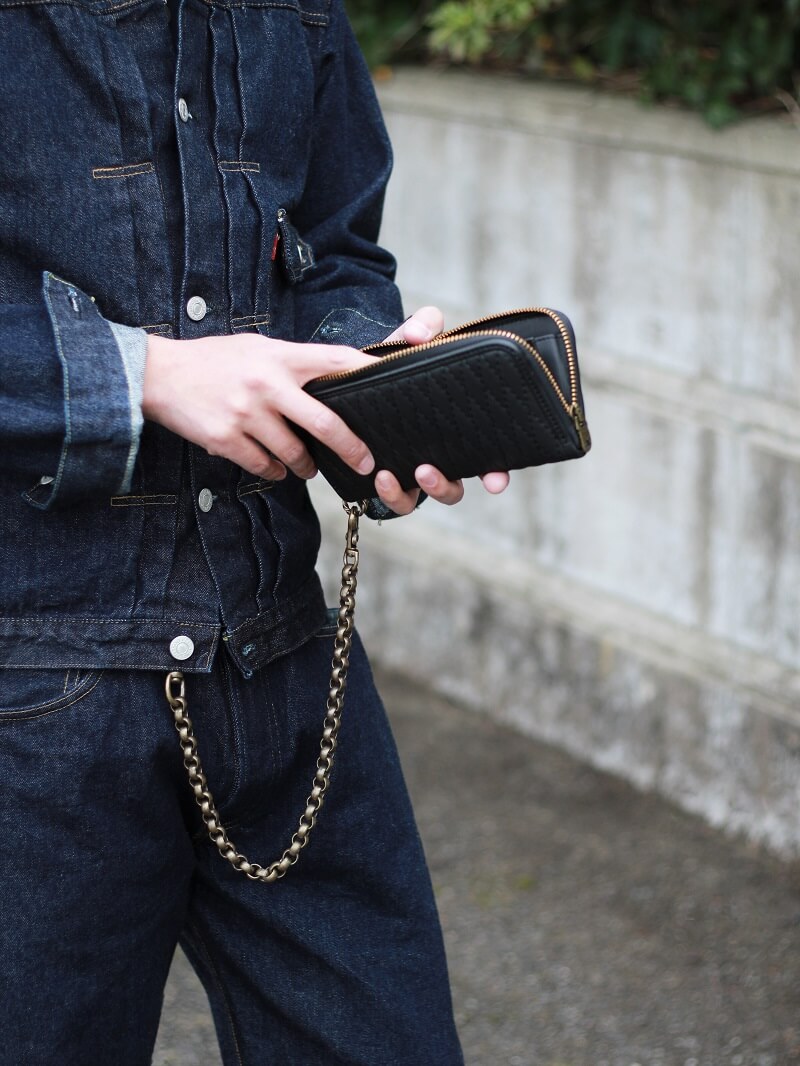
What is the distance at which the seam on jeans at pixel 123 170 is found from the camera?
139 cm

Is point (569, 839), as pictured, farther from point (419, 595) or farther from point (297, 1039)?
point (297, 1039)

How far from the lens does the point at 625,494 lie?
3.55m

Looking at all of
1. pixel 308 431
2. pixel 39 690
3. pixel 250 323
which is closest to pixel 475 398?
pixel 308 431

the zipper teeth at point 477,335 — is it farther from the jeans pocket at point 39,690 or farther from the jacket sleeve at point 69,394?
the jeans pocket at point 39,690

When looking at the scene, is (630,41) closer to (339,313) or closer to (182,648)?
(339,313)

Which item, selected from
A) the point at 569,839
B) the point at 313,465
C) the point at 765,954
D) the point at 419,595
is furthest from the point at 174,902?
the point at 419,595

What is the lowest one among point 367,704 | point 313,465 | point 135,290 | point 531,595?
point 531,595

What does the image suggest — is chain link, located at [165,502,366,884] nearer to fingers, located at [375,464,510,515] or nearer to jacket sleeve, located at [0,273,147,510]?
fingers, located at [375,464,510,515]

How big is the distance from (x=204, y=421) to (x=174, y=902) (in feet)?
1.80

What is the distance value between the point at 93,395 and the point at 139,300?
156 millimetres

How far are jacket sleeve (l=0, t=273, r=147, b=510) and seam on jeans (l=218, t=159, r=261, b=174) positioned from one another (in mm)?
234

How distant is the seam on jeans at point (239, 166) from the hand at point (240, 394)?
23 centimetres

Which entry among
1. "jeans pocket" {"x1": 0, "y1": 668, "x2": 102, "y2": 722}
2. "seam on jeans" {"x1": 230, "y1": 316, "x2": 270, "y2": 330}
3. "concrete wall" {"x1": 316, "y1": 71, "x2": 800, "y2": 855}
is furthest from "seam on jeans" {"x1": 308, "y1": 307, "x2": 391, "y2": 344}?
"concrete wall" {"x1": 316, "y1": 71, "x2": 800, "y2": 855}

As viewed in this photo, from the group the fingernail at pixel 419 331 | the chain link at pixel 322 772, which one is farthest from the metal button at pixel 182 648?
the fingernail at pixel 419 331
